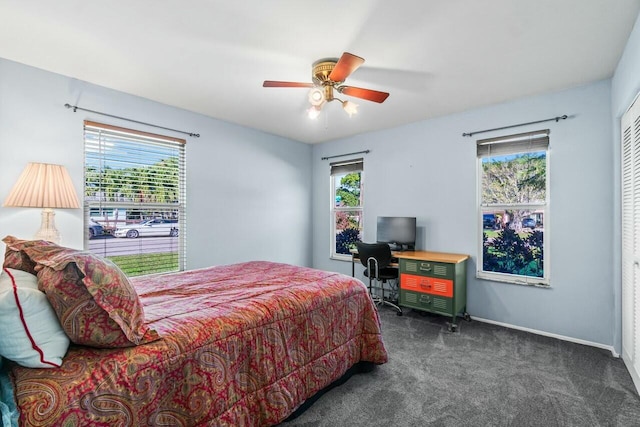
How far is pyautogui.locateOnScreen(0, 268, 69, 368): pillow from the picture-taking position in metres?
1.03

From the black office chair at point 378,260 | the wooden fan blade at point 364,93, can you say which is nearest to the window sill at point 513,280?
the black office chair at point 378,260

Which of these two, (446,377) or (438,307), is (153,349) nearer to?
(446,377)

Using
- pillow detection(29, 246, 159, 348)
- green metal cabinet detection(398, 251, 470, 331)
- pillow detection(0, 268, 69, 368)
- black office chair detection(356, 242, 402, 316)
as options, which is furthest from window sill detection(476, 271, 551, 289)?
pillow detection(0, 268, 69, 368)

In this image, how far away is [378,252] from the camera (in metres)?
3.77

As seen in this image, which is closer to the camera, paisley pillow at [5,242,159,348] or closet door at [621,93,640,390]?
paisley pillow at [5,242,159,348]

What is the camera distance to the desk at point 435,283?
131 inches

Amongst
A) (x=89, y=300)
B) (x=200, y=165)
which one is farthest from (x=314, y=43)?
(x=200, y=165)

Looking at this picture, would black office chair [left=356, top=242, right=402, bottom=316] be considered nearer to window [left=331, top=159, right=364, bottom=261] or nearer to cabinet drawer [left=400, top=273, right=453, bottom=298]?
cabinet drawer [left=400, top=273, right=453, bottom=298]

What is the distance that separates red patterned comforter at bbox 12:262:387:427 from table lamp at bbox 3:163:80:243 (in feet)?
3.10

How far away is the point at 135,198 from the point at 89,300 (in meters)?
2.48

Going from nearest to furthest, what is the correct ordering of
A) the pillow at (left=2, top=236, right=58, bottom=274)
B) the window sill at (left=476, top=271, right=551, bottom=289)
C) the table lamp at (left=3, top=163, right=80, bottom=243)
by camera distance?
the pillow at (left=2, top=236, right=58, bottom=274)
the table lamp at (left=3, top=163, right=80, bottom=243)
the window sill at (left=476, top=271, right=551, bottom=289)

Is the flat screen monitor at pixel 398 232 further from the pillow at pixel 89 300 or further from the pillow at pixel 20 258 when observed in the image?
the pillow at pixel 20 258

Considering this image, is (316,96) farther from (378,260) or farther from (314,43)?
(378,260)

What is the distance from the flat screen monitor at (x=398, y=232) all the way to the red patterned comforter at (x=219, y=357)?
6.04 ft
